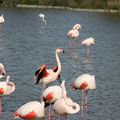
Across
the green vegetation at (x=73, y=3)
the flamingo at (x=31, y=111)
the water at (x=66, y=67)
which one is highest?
the flamingo at (x=31, y=111)

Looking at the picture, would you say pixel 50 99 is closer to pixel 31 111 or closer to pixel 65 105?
pixel 65 105

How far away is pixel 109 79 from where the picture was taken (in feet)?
47.3

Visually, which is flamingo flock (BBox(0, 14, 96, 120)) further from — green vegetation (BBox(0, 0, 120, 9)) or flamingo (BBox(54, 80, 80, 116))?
green vegetation (BBox(0, 0, 120, 9))

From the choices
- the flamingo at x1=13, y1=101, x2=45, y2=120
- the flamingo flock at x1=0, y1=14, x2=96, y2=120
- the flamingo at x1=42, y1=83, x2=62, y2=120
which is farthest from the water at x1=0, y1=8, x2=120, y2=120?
the flamingo at x1=13, y1=101, x2=45, y2=120

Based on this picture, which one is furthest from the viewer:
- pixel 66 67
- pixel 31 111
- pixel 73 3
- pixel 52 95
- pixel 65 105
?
pixel 73 3

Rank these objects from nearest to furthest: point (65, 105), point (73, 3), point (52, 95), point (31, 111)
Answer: point (31, 111) → point (65, 105) → point (52, 95) → point (73, 3)

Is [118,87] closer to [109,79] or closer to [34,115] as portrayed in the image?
[109,79]

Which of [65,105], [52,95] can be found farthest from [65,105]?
[52,95]

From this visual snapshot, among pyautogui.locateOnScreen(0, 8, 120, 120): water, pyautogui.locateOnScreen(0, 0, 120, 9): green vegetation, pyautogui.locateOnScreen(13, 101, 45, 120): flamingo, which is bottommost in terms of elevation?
Answer: pyautogui.locateOnScreen(0, 0, 120, 9): green vegetation

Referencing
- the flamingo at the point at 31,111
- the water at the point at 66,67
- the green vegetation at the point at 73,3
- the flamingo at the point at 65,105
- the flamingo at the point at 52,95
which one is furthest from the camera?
the green vegetation at the point at 73,3

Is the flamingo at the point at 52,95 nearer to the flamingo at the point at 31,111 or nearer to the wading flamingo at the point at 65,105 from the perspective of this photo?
the wading flamingo at the point at 65,105

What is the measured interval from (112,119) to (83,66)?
630 centimetres

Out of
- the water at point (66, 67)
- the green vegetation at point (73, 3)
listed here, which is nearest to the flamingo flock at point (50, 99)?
the water at point (66, 67)

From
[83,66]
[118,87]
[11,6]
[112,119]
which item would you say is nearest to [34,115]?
[112,119]
